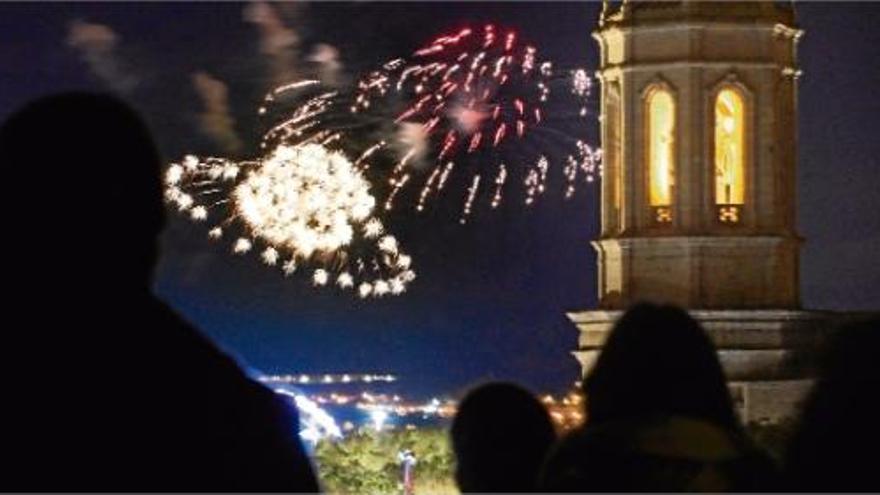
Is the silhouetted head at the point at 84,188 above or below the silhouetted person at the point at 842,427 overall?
above

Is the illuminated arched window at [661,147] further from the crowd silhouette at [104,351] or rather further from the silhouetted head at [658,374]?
the crowd silhouette at [104,351]

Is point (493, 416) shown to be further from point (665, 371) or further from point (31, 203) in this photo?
point (31, 203)

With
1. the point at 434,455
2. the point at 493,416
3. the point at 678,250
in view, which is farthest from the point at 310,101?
the point at 493,416

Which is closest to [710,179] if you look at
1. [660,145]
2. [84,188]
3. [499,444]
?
[660,145]

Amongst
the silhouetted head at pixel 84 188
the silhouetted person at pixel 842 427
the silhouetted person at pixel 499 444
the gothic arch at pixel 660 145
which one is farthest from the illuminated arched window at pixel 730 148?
the silhouetted head at pixel 84 188

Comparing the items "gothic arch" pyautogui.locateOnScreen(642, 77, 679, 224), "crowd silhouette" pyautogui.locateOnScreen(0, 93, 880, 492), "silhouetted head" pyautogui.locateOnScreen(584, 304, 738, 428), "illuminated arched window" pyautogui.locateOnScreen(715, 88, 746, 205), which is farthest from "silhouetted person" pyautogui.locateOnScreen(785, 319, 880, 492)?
"illuminated arched window" pyautogui.locateOnScreen(715, 88, 746, 205)

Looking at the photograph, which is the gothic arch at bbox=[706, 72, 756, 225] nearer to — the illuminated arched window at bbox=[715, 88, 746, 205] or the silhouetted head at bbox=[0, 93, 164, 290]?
the illuminated arched window at bbox=[715, 88, 746, 205]
